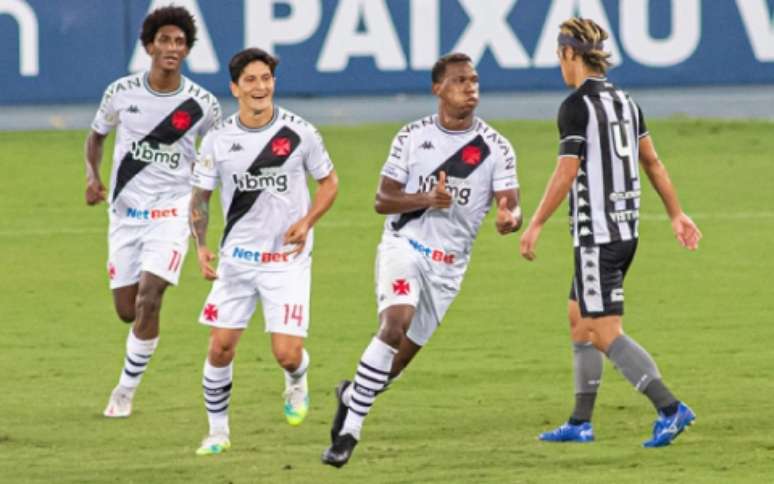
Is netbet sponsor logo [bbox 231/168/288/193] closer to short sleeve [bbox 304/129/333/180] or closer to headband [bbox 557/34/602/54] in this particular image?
short sleeve [bbox 304/129/333/180]

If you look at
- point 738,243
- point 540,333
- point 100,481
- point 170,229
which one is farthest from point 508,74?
point 100,481

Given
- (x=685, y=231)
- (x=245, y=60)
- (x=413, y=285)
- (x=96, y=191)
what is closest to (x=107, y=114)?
(x=96, y=191)

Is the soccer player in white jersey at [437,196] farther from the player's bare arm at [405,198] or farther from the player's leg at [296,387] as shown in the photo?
the player's leg at [296,387]

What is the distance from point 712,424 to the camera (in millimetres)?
11352

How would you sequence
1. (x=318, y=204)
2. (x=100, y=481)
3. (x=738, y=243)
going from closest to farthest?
(x=100, y=481)
(x=318, y=204)
(x=738, y=243)

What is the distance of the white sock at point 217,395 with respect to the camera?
10.9 metres

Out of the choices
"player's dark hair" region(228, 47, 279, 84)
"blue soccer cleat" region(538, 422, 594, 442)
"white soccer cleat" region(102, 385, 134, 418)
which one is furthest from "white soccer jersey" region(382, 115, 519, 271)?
"white soccer cleat" region(102, 385, 134, 418)

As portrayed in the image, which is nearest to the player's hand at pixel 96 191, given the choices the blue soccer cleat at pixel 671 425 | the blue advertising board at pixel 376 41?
the blue soccer cleat at pixel 671 425

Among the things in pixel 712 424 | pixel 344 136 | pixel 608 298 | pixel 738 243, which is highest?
pixel 608 298

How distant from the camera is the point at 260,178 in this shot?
10867 millimetres

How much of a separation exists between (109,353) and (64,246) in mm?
5246

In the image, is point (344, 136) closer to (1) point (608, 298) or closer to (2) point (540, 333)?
(2) point (540, 333)

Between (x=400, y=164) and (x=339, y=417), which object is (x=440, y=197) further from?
(x=339, y=417)

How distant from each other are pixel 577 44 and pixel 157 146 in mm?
2970
